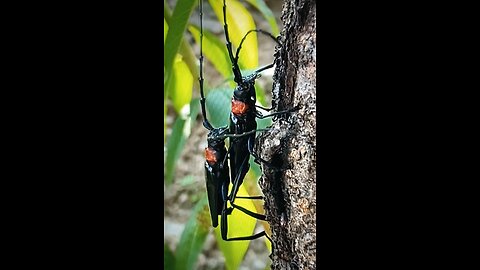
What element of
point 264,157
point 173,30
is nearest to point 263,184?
point 264,157

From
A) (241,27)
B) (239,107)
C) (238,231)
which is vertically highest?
(241,27)

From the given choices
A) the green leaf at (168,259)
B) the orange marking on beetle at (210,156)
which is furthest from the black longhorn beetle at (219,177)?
the green leaf at (168,259)

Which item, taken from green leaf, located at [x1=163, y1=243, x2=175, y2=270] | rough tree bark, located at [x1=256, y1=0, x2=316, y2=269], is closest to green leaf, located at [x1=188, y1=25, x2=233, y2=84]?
rough tree bark, located at [x1=256, y1=0, x2=316, y2=269]

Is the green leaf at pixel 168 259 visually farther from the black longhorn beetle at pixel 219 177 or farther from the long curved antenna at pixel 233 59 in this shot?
the long curved antenna at pixel 233 59

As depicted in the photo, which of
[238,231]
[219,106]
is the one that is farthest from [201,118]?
[238,231]

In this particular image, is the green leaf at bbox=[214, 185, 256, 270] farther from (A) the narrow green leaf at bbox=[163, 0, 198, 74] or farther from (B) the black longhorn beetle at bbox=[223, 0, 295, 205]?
(A) the narrow green leaf at bbox=[163, 0, 198, 74]

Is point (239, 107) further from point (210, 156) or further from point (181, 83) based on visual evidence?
point (181, 83)
